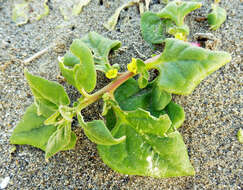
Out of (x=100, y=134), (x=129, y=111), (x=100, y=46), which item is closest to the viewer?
(x=100, y=134)

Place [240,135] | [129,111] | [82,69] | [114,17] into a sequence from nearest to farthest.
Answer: [82,69] < [129,111] < [240,135] < [114,17]

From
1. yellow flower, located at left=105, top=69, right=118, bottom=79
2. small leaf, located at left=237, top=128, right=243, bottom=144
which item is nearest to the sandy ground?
small leaf, located at left=237, top=128, right=243, bottom=144

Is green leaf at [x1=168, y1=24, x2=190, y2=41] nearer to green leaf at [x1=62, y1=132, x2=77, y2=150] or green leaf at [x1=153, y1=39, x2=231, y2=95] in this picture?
green leaf at [x1=153, y1=39, x2=231, y2=95]

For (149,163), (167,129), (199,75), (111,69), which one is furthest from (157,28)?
(149,163)

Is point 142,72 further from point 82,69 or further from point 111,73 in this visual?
point 82,69

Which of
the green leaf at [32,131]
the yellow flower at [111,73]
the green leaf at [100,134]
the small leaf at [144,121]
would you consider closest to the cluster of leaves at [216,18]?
the yellow flower at [111,73]

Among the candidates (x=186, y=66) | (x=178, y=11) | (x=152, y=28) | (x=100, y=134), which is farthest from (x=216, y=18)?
(x=100, y=134)
